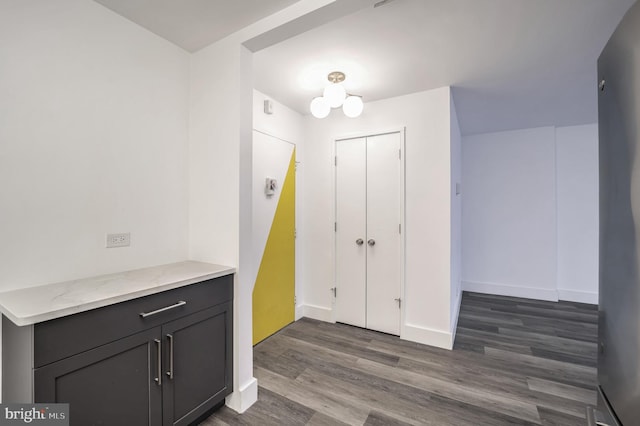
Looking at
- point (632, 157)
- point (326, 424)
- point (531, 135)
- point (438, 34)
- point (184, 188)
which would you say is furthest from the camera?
point (531, 135)

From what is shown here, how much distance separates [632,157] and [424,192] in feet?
7.52

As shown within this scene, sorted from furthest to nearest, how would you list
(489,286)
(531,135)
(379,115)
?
(489,286) → (531,135) → (379,115)

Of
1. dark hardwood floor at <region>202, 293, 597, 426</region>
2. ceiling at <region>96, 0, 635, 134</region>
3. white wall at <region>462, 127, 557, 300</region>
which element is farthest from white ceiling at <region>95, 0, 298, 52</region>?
white wall at <region>462, 127, 557, 300</region>

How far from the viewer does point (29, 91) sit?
1454 millimetres

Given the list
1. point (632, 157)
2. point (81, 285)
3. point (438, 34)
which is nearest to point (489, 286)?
point (438, 34)

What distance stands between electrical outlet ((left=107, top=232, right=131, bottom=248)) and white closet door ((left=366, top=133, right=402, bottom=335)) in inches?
88.4

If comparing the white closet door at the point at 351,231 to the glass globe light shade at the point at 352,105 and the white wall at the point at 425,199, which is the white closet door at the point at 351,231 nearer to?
the white wall at the point at 425,199

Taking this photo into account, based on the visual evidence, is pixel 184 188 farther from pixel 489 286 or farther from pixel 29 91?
pixel 489 286

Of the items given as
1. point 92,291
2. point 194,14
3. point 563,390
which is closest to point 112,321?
point 92,291

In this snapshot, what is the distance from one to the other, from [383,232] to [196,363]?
83.8 inches

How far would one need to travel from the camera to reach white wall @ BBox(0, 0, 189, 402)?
55.8 inches

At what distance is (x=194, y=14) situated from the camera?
1.77 metres

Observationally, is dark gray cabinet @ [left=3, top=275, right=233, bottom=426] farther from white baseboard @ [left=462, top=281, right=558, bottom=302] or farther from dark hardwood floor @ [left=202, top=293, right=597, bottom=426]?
white baseboard @ [left=462, top=281, right=558, bottom=302]

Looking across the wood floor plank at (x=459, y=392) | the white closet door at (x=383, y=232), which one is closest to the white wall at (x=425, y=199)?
the white closet door at (x=383, y=232)
